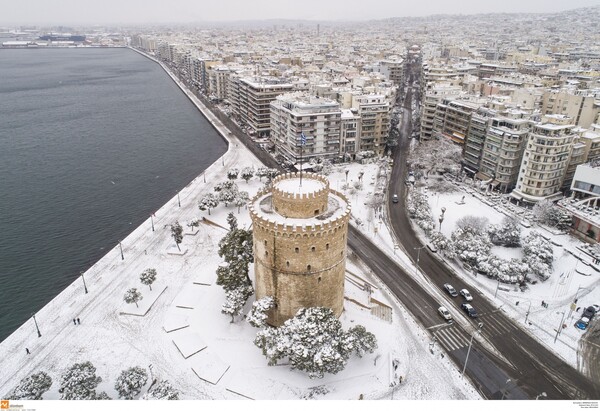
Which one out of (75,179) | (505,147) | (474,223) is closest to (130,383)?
(474,223)

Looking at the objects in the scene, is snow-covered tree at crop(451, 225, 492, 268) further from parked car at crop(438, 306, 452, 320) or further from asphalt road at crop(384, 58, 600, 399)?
parked car at crop(438, 306, 452, 320)

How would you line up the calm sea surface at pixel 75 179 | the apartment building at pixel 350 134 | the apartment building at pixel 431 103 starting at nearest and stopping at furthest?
the calm sea surface at pixel 75 179
the apartment building at pixel 350 134
the apartment building at pixel 431 103

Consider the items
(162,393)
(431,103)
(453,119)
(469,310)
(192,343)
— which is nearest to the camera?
(162,393)

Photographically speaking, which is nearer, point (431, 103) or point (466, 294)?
point (466, 294)

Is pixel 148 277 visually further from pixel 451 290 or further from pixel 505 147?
pixel 505 147

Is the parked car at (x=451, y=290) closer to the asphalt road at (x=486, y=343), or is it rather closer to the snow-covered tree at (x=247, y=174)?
the asphalt road at (x=486, y=343)

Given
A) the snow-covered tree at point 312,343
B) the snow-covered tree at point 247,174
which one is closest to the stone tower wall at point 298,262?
the snow-covered tree at point 312,343

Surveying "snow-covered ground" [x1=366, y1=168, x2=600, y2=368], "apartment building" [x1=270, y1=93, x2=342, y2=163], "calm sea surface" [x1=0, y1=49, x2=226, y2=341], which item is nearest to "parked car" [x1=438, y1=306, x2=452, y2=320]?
"snow-covered ground" [x1=366, y1=168, x2=600, y2=368]
